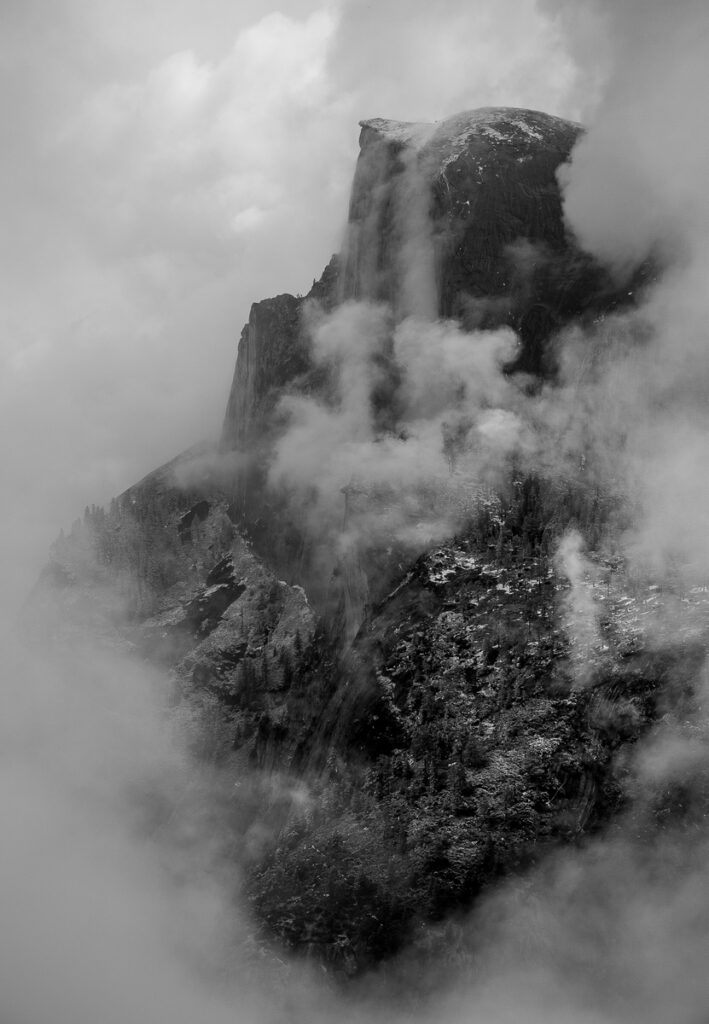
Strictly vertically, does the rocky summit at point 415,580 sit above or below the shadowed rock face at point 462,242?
below

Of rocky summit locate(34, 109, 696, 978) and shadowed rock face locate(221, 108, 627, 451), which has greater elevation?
shadowed rock face locate(221, 108, 627, 451)

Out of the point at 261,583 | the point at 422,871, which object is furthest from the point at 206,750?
the point at 422,871

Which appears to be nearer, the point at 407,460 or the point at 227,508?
the point at 407,460

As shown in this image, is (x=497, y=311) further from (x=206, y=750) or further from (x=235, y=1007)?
(x=235, y=1007)

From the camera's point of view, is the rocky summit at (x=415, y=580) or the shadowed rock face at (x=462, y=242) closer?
the rocky summit at (x=415, y=580)

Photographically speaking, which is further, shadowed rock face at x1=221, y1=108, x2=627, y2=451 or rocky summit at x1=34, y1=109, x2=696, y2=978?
shadowed rock face at x1=221, y1=108, x2=627, y2=451

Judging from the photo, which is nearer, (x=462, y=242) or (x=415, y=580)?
(x=415, y=580)

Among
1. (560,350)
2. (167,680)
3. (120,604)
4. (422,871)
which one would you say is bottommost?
(422,871)

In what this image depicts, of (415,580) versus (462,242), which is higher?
(462,242)
